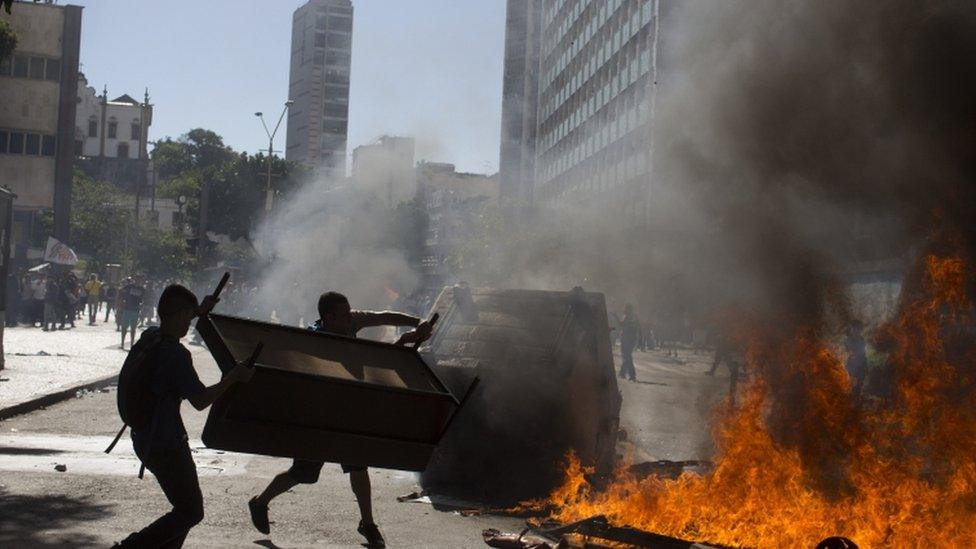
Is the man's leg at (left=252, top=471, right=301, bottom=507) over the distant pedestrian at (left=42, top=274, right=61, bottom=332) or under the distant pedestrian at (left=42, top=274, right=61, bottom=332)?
under

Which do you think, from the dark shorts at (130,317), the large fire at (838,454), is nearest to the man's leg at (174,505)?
the large fire at (838,454)

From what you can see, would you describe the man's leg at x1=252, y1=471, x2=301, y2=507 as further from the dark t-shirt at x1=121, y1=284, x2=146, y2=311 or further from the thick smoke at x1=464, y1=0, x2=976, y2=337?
the dark t-shirt at x1=121, y1=284, x2=146, y2=311

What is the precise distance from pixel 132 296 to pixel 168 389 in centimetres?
2178

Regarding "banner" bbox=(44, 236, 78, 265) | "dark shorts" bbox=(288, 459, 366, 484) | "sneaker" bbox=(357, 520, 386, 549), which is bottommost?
"sneaker" bbox=(357, 520, 386, 549)

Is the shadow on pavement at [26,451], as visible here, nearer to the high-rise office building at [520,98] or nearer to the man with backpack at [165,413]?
the man with backpack at [165,413]

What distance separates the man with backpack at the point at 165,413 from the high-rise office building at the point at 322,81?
177 m

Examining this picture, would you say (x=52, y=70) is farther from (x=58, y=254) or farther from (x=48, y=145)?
(x=58, y=254)

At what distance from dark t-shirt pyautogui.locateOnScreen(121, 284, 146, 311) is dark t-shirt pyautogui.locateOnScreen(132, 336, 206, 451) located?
21498 millimetres

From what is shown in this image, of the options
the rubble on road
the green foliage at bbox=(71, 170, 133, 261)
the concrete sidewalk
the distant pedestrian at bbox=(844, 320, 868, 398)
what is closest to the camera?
the rubble on road

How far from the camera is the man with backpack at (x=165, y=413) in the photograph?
17.2 ft

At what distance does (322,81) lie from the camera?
185m

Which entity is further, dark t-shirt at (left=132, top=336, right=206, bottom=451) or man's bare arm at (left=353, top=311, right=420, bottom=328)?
man's bare arm at (left=353, top=311, right=420, bottom=328)

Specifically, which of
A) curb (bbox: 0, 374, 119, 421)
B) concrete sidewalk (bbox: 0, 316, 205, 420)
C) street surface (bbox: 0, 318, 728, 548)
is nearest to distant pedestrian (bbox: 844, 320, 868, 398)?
street surface (bbox: 0, 318, 728, 548)

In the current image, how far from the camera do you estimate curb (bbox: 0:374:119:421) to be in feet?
44.2
